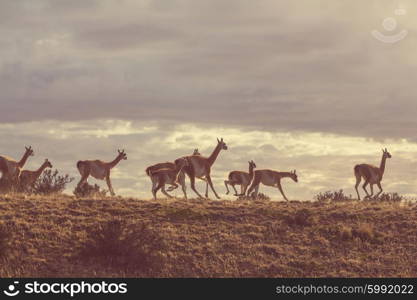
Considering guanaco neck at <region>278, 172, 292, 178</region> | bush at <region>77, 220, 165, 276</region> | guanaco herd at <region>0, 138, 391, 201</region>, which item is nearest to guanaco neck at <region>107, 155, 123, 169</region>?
guanaco herd at <region>0, 138, 391, 201</region>

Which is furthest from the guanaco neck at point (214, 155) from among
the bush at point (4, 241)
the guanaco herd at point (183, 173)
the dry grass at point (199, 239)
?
the bush at point (4, 241)

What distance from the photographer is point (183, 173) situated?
1820 inches

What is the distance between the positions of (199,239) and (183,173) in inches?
367

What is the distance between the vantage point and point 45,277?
3331 centimetres

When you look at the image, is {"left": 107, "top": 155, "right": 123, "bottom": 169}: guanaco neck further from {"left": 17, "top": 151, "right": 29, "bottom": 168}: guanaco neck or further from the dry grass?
the dry grass

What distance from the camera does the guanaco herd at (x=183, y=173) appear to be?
45.9 meters

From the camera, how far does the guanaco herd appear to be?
45.9m

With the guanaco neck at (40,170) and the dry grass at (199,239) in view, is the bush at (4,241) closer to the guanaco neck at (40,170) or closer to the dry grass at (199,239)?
the dry grass at (199,239)

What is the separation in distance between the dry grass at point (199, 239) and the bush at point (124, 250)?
0.04 m

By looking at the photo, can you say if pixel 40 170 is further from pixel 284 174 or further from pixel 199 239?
pixel 199 239

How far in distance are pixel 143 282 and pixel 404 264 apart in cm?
1168

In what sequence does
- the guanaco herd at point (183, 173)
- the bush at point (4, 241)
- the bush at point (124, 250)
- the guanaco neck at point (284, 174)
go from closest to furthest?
the bush at point (4, 241) < the bush at point (124, 250) < the guanaco herd at point (183, 173) < the guanaco neck at point (284, 174)

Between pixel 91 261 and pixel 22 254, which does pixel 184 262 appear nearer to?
pixel 91 261

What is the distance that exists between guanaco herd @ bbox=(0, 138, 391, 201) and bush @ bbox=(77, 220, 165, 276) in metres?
9.03
